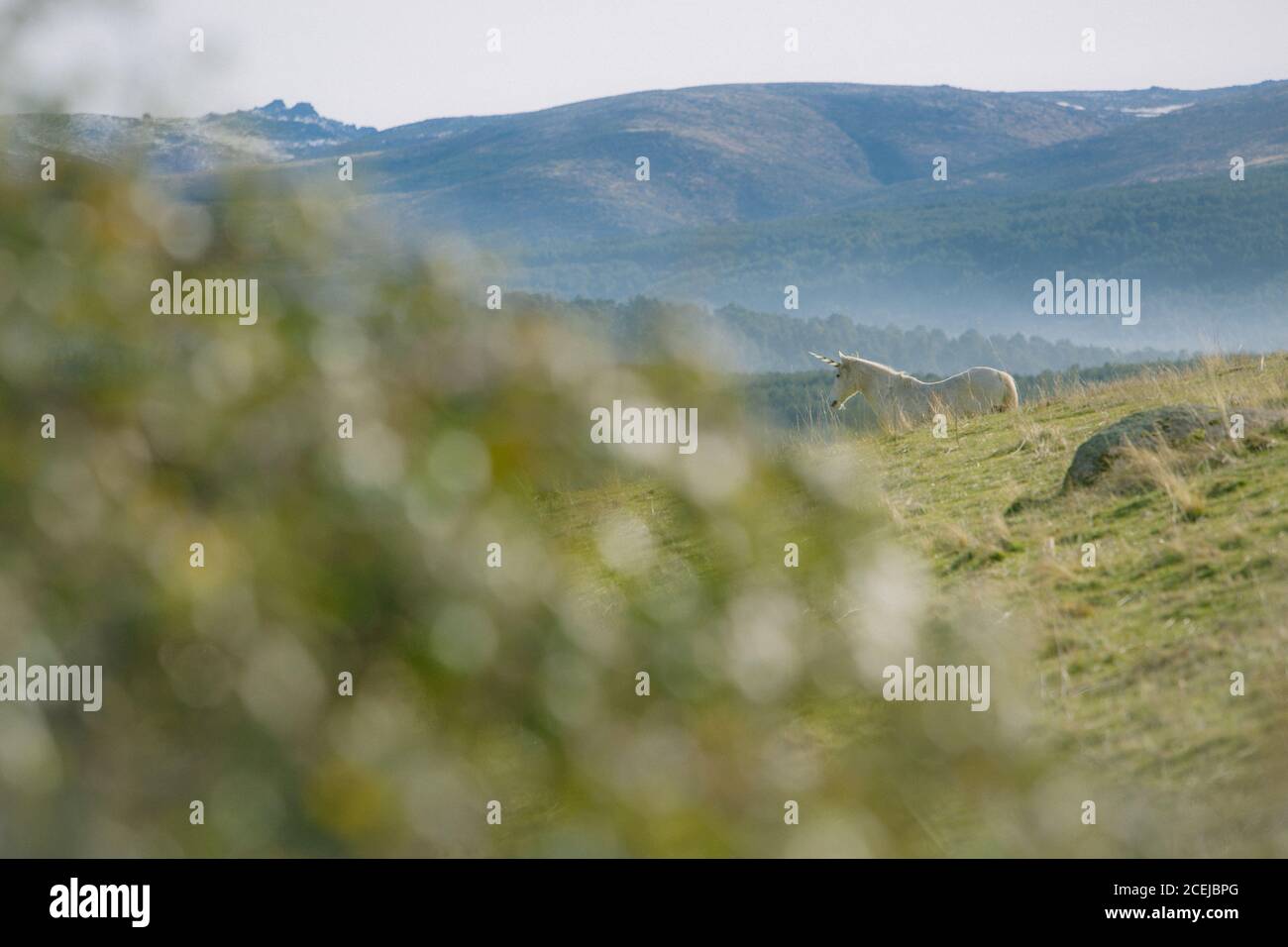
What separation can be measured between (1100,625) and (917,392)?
10994 mm

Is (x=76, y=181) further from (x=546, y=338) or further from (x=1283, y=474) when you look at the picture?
(x=1283, y=474)

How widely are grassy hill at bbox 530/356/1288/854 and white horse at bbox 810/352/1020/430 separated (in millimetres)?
4021

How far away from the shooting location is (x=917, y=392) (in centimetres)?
1842

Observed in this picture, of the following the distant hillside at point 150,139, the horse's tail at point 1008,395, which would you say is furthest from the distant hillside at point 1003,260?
the distant hillside at point 150,139

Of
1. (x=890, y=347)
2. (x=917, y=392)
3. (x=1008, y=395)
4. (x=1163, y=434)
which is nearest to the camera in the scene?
(x=1163, y=434)

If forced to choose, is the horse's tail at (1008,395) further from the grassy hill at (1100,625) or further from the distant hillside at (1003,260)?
the distant hillside at (1003,260)

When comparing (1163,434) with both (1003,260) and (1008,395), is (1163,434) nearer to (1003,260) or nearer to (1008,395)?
(1008,395)

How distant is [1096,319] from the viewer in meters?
195

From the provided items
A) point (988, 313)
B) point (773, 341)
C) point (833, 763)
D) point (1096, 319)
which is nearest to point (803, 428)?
point (833, 763)

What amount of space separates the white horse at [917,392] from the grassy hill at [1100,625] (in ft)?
13.2

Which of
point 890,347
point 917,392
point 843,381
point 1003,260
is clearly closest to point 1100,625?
point 917,392

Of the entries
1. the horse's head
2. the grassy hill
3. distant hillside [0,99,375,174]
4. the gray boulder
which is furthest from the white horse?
distant hillside [0,99,375,174]

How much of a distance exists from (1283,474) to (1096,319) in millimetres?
197038

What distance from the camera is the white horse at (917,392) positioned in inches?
687
